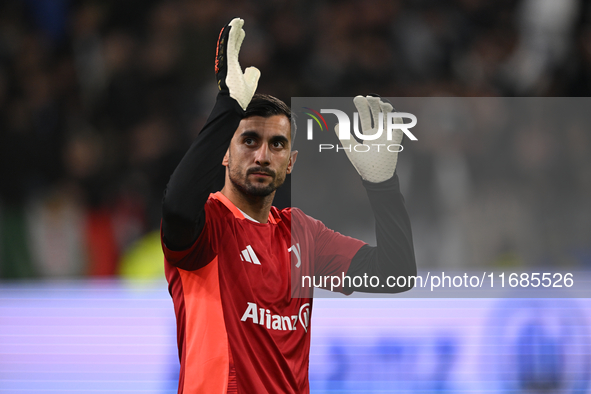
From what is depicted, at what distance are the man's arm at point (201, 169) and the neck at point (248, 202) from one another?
0.42 m

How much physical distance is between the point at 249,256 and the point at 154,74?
12.2ft

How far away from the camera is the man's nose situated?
262cm

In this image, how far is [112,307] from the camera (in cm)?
393

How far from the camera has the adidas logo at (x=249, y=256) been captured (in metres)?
2.56

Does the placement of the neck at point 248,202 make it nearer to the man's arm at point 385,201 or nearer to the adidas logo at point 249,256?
the adidas logo at point 249,256

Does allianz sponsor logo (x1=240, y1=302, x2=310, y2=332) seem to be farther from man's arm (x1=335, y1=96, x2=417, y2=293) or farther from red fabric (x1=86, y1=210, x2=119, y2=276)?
red fabric (x1=86, y1=210, x2=119, y2=276)

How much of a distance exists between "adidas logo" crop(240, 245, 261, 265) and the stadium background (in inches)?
38.3

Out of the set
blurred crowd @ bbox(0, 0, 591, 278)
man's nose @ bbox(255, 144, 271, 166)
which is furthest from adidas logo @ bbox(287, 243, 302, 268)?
blurred crowd @ bbox(0, 0, 591, 278)

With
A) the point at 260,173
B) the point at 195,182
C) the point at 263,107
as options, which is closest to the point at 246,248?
the point at 260,173

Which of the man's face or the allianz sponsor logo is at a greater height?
the man's face

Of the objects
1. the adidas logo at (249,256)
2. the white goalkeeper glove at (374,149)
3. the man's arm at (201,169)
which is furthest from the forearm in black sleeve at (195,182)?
the white goalkeeper glove at (374,149)

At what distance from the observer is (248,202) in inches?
106

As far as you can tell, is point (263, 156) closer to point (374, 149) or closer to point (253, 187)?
point (253, 187)

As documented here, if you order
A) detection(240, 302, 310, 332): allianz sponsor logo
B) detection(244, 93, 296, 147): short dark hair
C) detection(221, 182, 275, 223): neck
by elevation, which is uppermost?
detection(244, 93, 296, 147): short dark hair
